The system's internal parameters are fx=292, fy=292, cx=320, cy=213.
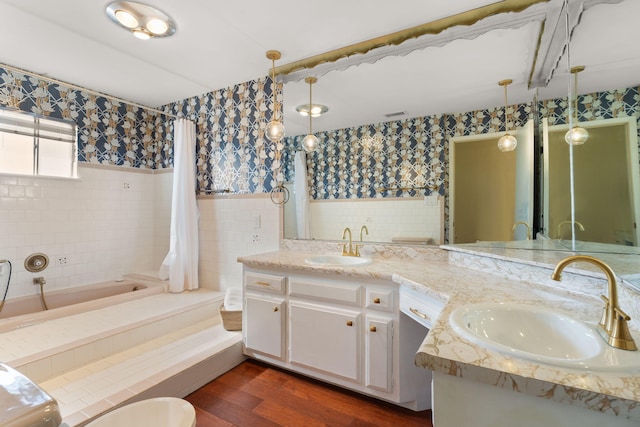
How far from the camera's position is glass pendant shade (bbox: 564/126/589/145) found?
142 centimetres

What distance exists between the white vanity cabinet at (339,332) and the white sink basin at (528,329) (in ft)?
2.14

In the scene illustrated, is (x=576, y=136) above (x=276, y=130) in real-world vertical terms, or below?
below

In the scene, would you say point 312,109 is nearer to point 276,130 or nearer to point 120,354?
point 276,130

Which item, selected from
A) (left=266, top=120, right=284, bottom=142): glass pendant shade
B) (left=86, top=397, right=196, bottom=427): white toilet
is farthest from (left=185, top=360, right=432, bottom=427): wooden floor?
(left=266, top=120, right=284, bottom=142): glass pendant shade

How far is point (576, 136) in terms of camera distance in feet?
4.89

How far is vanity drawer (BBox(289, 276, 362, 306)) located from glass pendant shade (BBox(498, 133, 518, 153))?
1256 mm

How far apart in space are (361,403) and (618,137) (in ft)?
6.11

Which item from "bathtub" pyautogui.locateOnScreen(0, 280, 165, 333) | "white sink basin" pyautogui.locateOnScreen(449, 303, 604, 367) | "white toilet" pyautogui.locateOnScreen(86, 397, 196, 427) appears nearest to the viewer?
"white sink basin" pyautogui.locateOnScreen(449, 303, 604, 367)

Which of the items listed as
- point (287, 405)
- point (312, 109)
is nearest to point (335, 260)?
point (287, 405)

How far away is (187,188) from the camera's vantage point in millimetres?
2963

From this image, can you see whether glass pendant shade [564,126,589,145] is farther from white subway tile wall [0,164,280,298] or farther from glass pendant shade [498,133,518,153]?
white subway tile wall [0,164,280,298]

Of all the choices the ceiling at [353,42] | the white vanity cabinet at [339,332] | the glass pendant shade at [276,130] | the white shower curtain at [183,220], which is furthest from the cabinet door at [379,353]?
the white shower curtain at [183,220]

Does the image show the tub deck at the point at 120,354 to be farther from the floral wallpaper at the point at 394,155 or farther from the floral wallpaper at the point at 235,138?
the floral wallpaper at the point at 394,155

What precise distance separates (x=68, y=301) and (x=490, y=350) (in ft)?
11.4
